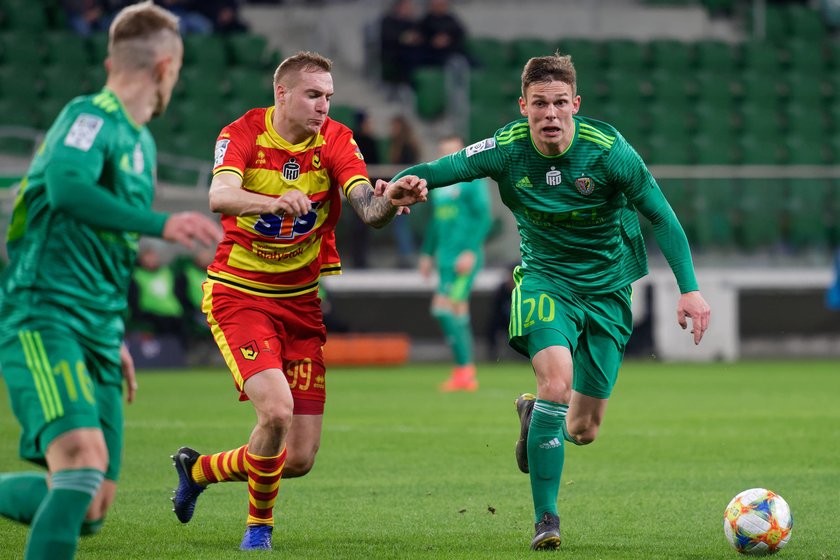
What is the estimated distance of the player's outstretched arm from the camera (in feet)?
19.4

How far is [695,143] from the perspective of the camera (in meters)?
21.6

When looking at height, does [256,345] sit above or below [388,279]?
below

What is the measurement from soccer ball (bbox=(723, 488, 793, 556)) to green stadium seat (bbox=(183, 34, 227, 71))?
16476 millimetres

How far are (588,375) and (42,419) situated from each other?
10.6ft

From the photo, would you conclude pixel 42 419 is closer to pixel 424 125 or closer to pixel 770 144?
pixel 424 125

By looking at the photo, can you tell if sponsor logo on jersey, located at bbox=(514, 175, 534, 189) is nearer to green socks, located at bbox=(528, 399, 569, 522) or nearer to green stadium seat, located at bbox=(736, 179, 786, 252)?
green socks, located at bbox=(528, 399, 569, 522)

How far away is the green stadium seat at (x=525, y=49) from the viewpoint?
22234 mm

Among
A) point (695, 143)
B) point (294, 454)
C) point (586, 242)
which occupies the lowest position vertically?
point (294, 454)

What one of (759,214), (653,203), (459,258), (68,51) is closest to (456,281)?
(459,258)

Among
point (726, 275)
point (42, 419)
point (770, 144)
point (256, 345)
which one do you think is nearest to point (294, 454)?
point (256, 345)

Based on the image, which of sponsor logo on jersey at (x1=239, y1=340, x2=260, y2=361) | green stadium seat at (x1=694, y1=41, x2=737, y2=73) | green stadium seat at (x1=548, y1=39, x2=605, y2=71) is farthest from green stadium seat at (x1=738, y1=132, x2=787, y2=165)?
sponsor logo on jersey at (x1=239, y1=340, x2=260, y2=361)

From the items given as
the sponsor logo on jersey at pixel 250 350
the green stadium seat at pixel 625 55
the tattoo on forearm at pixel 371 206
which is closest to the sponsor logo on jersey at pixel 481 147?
the tattoo on forearm at pixel 371 206

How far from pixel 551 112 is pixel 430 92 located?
49.7 ft

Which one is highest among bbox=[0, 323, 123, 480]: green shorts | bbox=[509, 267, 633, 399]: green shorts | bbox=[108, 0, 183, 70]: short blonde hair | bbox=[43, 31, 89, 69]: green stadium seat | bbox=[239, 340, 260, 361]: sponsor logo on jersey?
bbox=[43, 31, 89, 69]: green stadium seat
